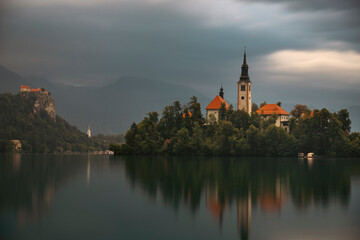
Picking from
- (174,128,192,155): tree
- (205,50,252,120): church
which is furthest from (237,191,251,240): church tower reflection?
(205,50,252,120): church

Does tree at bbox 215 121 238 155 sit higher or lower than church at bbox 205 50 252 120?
lower

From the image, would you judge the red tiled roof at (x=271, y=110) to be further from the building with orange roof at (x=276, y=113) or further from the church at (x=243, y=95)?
the church at (x=243, y=95)

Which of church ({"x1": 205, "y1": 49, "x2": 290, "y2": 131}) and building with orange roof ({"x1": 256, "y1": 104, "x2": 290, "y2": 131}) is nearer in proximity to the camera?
building with orange roof ({"x1": 256, "y1": 104, "x2": 290, "y2": 131})

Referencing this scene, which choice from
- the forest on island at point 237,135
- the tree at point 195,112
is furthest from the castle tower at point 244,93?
the tree at point 195,112

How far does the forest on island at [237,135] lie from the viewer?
354 feet

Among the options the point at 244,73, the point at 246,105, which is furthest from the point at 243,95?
the point at 244,73

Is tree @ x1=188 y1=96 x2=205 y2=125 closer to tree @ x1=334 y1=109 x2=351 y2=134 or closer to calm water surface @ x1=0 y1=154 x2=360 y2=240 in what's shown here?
tree @ x1=334 y1=109 x2=351 y2=134

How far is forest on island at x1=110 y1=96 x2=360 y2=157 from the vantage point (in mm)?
108000

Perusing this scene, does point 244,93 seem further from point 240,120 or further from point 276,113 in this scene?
point 240,120

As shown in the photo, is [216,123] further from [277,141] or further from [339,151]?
[339,151]

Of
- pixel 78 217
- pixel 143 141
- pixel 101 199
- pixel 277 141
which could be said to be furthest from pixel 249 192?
pixel 143 141

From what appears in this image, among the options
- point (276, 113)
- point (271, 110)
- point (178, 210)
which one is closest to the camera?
point (178, 210)

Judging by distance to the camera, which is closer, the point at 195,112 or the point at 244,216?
the point at 244,216

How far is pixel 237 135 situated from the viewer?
4498 inches
